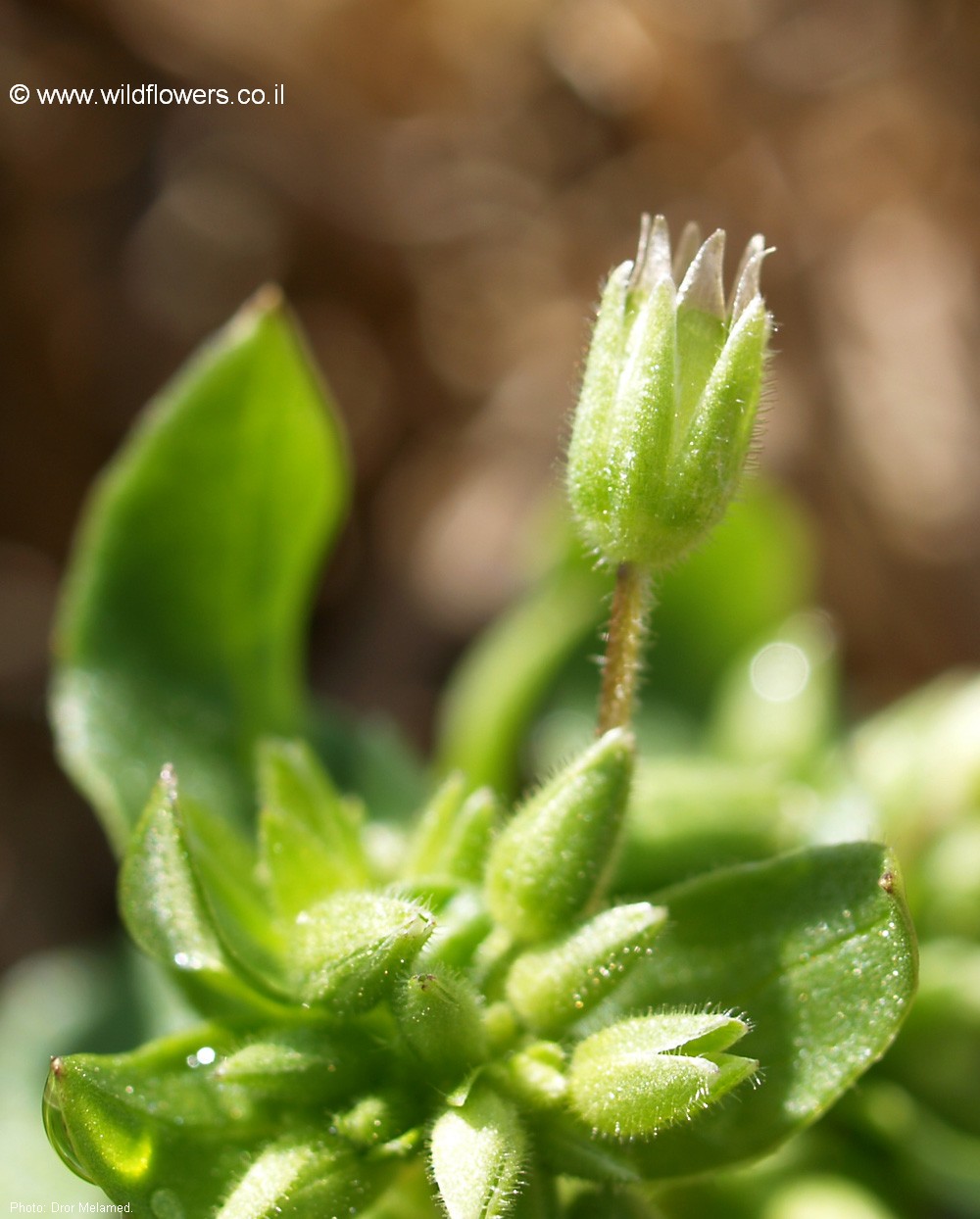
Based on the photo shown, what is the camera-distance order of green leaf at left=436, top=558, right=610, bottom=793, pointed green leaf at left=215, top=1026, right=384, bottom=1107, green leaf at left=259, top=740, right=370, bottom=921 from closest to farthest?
pointed green leaf at left=215, top=1026, right=384, bottom=1107 → green leaf at left=259, top=740, right=370, bottom=921 → green leaf at left=436, top=558, right=610, bottom=793

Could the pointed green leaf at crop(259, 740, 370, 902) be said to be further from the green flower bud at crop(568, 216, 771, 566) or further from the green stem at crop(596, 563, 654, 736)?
the green flower bud at crop(568, 216, 771, 566)

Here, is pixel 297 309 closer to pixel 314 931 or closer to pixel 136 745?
pixel 136 745

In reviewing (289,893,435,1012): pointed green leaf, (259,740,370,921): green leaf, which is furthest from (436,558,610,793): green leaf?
(289,893,435,1012): pointed green leaf

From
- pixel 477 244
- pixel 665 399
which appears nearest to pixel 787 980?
pixel 665 399

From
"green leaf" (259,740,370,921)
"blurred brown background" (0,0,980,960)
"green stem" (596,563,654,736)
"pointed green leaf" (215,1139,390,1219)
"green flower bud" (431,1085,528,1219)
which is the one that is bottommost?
"pointed green leaf" (215,1139,390,1219)

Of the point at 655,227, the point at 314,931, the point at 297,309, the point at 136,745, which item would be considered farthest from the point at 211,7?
the point at 314,931

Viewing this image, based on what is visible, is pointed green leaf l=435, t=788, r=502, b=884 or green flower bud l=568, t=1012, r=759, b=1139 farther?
pointed green leaf l=435, t=788, r=502, b=884
